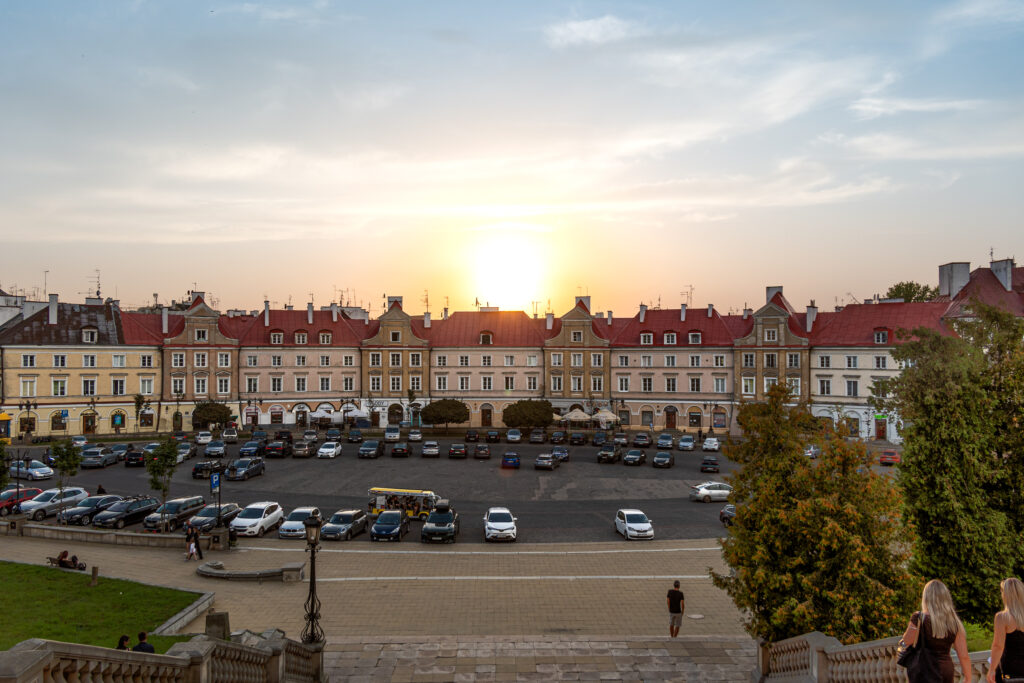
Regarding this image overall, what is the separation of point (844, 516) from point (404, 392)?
70460 mm

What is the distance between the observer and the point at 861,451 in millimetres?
15719

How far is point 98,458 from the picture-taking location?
53.2m

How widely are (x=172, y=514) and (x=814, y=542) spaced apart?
3179cm

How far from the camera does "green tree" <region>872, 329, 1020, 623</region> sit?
18656 millimetres

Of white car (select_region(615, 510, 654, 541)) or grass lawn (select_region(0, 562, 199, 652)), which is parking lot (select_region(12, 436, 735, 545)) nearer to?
white car (select_region(615, 510, 654, 541))

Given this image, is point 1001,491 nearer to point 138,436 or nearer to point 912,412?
point 912,412

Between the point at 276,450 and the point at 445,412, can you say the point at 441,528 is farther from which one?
the point at 445,412

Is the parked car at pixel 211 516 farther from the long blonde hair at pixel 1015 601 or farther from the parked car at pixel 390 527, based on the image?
the long blonde hair at pixel 1015 601

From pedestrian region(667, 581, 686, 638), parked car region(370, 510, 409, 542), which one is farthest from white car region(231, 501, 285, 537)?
pedestrian region(667, 581, 686, 638)

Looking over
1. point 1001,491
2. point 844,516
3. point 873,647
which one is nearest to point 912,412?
point 1001,491

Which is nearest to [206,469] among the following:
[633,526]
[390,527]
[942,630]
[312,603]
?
[390,527]

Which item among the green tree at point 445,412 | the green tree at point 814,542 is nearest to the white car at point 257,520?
the green tree at point 814,542

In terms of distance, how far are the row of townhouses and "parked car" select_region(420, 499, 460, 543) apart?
152 ft

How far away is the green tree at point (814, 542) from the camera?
14438 mm
